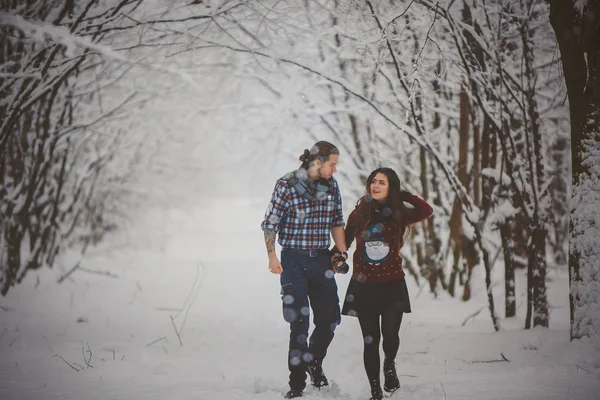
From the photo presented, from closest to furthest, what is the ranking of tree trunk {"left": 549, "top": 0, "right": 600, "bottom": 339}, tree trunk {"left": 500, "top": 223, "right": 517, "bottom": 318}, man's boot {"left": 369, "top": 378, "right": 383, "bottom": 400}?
man's boot {"left": 369, "top": 378, "right": 383, "bottom": 400}
tree trunk {"left": 549, "top": 0, "right": 600, "bottom": 339}
tree trunk {"left": 500, "top": 223, "right": 517, "bottom": 318}

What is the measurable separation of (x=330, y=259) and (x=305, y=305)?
375 mm

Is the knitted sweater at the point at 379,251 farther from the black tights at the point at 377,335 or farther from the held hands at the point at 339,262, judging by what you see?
the black tights at the point at 377,335

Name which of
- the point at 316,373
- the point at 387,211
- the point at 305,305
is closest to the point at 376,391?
the point at 316,373

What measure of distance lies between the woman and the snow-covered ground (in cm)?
33

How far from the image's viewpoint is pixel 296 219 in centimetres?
371

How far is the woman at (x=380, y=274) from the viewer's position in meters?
3.50

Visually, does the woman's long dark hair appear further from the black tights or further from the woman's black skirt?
the black tights

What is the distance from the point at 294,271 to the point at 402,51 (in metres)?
5.05

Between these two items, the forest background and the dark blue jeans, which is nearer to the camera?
the dark blue jeans

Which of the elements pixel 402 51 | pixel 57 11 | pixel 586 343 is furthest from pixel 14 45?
pixel 586 343

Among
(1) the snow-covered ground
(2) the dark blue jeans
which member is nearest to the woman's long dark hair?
(2) the dark blue jeans

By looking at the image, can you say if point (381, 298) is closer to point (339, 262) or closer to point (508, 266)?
point (339, 262)

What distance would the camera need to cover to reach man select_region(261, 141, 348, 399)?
11.9 feet

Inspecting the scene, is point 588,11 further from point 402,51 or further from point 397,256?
point 402,51
